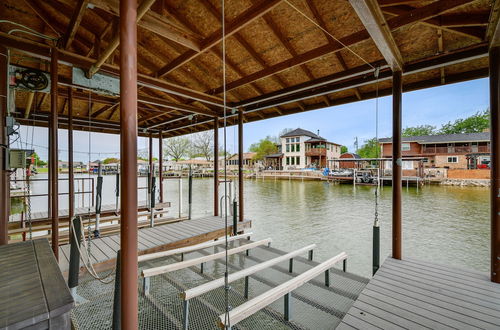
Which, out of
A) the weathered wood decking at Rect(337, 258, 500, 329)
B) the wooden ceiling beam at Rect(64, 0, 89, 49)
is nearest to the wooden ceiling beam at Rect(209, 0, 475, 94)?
the wooden ceiling beam at Rect(64, 0, 89, 49)

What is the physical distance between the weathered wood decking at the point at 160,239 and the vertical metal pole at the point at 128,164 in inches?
114

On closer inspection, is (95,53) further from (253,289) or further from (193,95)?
(253,289)

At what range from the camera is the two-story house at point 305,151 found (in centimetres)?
3522

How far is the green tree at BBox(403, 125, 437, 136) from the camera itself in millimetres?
41531

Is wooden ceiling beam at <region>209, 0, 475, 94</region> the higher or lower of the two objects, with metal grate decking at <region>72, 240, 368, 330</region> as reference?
higher

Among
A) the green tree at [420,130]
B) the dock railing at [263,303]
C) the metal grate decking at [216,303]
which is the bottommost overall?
the metal grate decking at [216,303]

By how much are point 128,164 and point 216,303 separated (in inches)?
93.6

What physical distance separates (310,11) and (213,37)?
1.38m

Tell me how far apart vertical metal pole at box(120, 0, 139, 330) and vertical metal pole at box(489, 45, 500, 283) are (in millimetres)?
3896

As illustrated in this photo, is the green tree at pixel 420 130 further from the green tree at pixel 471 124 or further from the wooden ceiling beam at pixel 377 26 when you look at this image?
the wooden ceiling beam at pixel 377 26

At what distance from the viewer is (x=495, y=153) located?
8.59 feet

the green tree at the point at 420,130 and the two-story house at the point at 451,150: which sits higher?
the green tree at the point at 420,130

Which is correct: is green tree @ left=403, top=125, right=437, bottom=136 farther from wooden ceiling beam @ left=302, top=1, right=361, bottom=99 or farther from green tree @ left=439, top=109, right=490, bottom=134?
wooden ceiling beam @ left=302, top=1, right=361, bottom=99

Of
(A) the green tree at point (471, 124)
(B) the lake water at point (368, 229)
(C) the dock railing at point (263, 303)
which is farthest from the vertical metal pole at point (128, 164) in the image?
(A) the green tree at point (471, 124)
